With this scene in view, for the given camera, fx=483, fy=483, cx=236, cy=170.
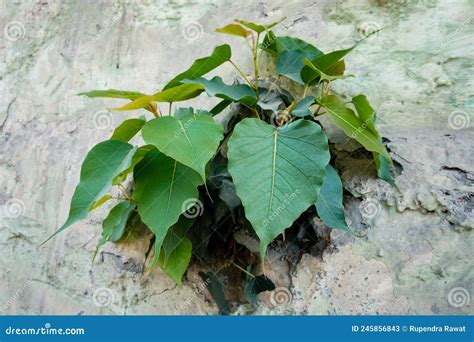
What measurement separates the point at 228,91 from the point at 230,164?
257mm

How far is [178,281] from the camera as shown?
1.04 m

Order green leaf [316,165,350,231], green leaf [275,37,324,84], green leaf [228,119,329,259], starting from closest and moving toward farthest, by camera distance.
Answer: green leaf [228,119,329,259]
green leaf [316,165,350,231]
green leaf [275,37,324,84]

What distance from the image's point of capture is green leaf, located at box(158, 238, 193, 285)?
105 centimetres

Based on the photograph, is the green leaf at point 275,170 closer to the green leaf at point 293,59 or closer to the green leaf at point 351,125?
the green leaf at point 351,125

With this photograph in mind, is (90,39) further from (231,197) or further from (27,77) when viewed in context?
(231,197)

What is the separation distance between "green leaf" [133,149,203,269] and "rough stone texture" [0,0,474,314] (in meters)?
0.30

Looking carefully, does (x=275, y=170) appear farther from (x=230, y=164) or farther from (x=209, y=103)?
(x=209, y=103)

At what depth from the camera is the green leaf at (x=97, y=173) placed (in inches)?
34.6

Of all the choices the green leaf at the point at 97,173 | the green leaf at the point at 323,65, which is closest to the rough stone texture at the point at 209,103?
the green leaf at the point at 323,65

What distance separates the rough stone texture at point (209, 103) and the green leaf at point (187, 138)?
0.35m

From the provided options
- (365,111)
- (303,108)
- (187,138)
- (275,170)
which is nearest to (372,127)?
(365,111)

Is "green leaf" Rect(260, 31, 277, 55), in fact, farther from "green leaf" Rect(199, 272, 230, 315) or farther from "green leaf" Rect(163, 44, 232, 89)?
"green leaf" Rect(199, 272, 230, 315)

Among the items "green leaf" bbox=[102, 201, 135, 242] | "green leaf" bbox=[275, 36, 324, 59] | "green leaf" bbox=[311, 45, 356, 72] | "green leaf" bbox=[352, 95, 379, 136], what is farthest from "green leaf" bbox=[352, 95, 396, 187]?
"green leaf" bbox=[102, 201, 135, 242]

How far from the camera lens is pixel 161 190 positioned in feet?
3.04
